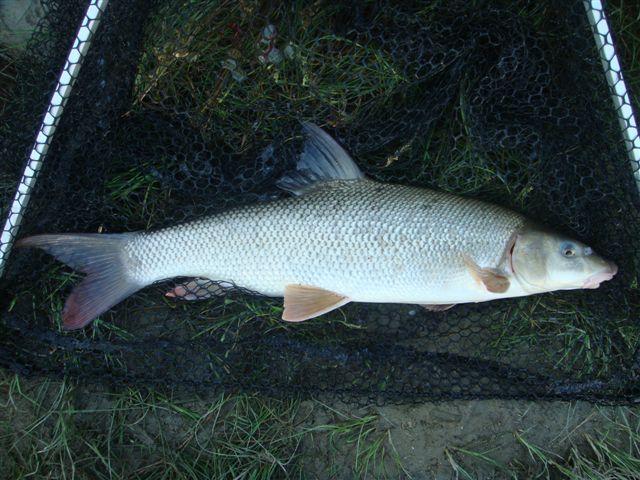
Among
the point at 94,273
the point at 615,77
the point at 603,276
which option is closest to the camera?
the point at 615,77

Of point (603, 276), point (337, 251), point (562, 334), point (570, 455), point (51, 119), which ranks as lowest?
point (570, 455)

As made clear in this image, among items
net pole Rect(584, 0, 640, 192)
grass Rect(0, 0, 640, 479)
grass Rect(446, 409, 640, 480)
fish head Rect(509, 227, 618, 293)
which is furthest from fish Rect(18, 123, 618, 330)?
grass Rect(446, 409, 640, 480)

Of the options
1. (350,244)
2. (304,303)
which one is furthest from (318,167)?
(304,303)

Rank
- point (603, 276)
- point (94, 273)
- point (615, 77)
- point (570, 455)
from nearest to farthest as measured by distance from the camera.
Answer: point (615, 77), point (603, 276), point (94, 273), point (570, 455)

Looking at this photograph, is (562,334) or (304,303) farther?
(562,334)

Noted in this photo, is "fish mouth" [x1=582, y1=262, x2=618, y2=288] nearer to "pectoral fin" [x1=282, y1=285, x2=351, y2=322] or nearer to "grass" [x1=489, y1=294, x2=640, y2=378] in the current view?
"grass" [x1=489, y1=294, x2=640, y2=378]

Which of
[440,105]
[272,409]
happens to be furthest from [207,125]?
[272,409]

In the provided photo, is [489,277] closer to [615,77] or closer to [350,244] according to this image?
[350,244]
